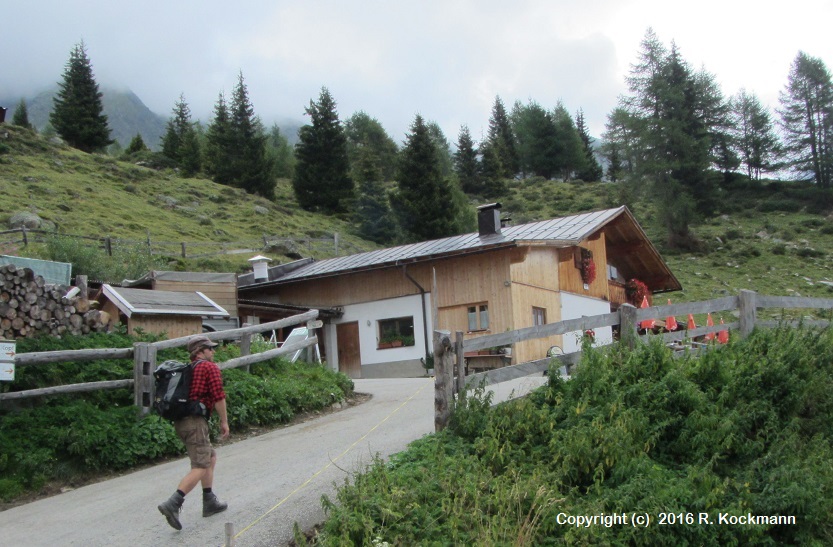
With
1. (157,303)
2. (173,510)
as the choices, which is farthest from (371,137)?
(173,510)

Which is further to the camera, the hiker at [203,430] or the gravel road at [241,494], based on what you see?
the hiker at [203,430]

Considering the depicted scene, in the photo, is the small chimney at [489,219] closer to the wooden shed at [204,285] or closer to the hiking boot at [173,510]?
the wooden shed at [204,285]

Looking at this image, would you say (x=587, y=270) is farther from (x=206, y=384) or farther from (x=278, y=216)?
(x=278, y=216)

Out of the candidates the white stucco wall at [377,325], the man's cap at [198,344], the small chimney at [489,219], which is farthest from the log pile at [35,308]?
the small chimney at [489,219]

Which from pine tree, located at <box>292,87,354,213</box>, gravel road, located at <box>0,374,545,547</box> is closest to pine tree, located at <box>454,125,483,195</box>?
pine tree, located at <box>292,87,354,213</box>

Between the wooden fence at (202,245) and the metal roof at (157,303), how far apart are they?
56.5 feet

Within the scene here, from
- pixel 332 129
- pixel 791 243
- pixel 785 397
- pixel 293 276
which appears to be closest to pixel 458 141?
pixel 332 129

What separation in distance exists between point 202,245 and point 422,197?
46.1 ft

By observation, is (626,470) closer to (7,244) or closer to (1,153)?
(7,244)

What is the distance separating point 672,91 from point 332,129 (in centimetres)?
2699

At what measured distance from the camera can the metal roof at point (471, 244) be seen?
25.4 m

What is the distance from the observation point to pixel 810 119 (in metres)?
68.1

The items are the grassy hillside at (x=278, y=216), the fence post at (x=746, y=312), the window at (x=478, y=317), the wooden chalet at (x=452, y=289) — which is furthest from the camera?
the grassy hillside at (x=278, y=216)

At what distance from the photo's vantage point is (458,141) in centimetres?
7944
